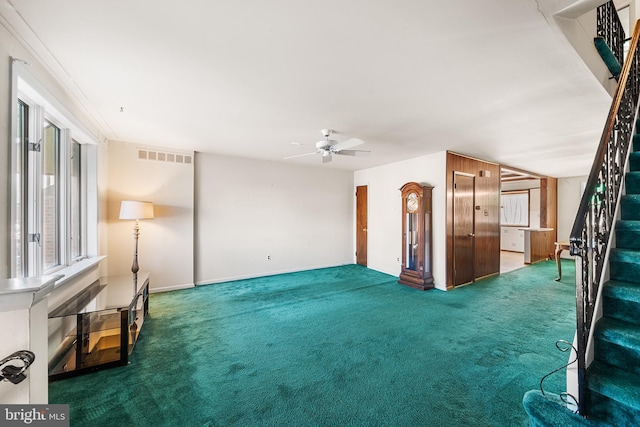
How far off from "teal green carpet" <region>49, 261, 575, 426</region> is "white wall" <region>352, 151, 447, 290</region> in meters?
1.15

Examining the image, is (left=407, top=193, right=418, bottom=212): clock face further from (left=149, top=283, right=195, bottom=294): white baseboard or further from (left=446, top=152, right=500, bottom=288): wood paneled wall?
(left=149, top=283, right=195, bottom=294): white baseboard

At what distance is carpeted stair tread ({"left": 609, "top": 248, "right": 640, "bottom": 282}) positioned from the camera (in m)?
1.77

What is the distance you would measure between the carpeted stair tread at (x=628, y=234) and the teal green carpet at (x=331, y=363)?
4.03ft

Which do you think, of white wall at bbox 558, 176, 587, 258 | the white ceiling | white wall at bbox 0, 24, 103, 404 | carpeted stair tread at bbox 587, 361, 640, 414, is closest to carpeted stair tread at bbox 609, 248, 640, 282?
carpeted stair tread at bbox 587, 361, 640, 414

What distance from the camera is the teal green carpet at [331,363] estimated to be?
5.87ft

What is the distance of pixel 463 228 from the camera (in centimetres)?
493

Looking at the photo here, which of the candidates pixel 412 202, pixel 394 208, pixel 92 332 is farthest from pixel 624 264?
pixel 92 332

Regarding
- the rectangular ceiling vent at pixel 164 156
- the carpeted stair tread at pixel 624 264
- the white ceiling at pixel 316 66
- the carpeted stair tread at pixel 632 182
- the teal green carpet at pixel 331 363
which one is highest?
the white ceiling at pixel 316 66

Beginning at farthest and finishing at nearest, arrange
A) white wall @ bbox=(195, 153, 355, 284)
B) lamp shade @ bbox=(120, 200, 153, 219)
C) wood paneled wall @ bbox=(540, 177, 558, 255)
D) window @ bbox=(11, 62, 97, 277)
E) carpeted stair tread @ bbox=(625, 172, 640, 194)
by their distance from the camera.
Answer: wood paneled wall @ bbox=(540, 177, 558, 255) → white wall @ bbox=(195, 153, 355, 284) → lamp shade @ bbox=(120, 200, 153, 219) → carpeted stair tread @ bbox=(625, 172, 640, 194) → window @ bbox=(11, 62, 97, 277)

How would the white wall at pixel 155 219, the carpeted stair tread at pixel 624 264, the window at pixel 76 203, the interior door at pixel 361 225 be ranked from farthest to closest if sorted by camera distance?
1. the interior door at pixel 361 225
2. the white wall at pixel 155 219
3. the window at pixel 76 203
4. the carpeted stair tread at pixel 624 264

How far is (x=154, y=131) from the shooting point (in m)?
3.70

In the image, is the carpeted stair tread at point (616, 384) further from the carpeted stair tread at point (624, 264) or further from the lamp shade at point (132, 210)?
the lamp shade at point (132, 210)

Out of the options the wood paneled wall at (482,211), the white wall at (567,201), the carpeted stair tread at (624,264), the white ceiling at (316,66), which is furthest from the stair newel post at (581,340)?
the white wall at (567,201)

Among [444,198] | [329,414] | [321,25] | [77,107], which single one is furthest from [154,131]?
[444,198]
